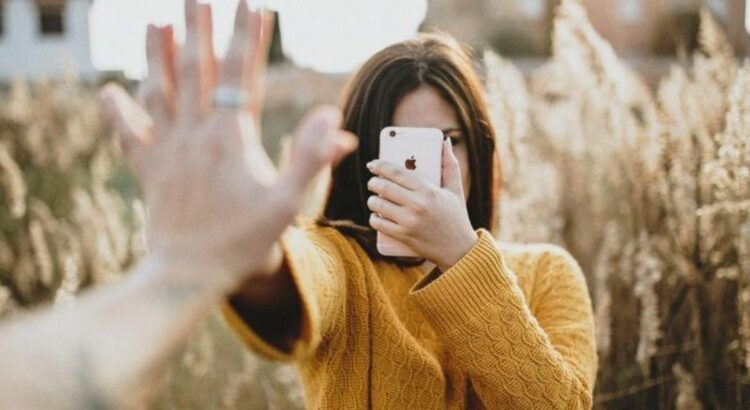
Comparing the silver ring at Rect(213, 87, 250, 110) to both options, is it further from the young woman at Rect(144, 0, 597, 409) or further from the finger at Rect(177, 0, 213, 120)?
the young woman at Rect(144, 0, 597, 409)

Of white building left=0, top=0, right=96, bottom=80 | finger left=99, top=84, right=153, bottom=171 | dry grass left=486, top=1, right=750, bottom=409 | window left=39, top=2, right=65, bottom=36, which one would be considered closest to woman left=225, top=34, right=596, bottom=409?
finger left=99, top=84, right=153, bottom=171

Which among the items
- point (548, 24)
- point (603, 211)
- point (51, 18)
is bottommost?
point (603, 211)

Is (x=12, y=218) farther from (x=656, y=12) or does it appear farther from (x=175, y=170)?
(x=656, y=12)

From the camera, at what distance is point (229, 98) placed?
24.3 inches

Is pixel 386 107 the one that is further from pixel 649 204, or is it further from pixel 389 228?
pixel 649 204


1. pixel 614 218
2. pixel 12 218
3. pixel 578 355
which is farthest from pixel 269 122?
pixel 578 355

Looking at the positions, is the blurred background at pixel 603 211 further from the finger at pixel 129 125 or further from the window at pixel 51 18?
the window at pixel 51 18

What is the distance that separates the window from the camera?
23375 mm

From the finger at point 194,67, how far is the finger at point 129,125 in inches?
2.0

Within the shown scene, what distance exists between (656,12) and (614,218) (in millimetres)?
20337

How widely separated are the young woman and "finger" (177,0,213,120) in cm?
20

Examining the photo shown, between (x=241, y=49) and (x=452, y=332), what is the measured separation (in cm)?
68

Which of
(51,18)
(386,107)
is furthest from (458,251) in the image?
(51,18)

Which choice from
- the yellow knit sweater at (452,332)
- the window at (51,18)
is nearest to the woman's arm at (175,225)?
the yellow knit sweater at (452,332)
